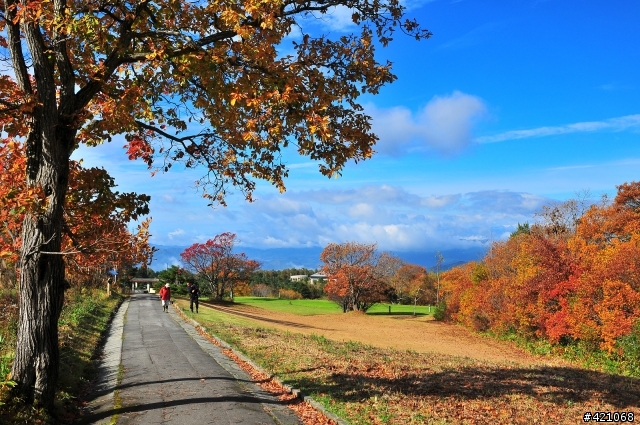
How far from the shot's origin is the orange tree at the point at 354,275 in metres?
51.2

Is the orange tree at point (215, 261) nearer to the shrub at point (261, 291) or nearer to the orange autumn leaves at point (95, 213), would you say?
the shrub at point (261, 291)

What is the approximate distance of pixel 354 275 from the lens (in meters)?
51.1

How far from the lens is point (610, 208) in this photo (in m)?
38.1

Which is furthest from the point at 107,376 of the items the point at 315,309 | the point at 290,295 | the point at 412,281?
the point at 290,295

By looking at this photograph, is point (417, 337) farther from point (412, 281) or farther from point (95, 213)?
point (412, 281)

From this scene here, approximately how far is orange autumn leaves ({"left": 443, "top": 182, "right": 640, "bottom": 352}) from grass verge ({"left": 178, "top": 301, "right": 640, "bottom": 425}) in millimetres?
6993

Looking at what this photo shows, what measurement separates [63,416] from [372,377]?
19.4ft

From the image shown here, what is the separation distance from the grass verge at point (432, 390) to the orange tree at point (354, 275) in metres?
37.3

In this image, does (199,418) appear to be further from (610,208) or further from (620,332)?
(610,208)

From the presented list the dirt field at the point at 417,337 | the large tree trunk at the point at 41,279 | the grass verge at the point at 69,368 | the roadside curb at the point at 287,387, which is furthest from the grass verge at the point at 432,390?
the dirt field at the point at 417,337

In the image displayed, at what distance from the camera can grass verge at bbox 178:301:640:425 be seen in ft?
25.1

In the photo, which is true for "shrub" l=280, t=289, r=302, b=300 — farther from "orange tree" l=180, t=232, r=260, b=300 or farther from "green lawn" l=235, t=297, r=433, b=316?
"orange tree" l=180, t=232, r=260, b=300

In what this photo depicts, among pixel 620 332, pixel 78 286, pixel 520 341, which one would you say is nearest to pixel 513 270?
pixel 520 341

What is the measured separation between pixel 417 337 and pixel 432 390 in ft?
75.1
